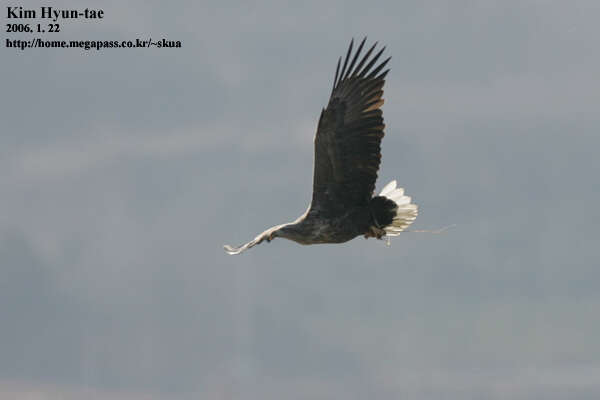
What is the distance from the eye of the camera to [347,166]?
51.2 feet

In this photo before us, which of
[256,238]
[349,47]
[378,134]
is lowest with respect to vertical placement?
[256,238]

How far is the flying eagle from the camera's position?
613 inches

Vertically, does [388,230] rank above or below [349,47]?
below

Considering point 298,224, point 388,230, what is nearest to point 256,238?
point 298,224

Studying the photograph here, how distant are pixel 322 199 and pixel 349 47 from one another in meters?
2.06

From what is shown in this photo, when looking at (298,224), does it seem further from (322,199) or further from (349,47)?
(349,47)

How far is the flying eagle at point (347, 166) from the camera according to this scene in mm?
A: 15562

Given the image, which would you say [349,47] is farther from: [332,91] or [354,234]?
[354,234]

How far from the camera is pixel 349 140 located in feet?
51.1

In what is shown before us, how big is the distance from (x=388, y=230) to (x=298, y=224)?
1.31 metres

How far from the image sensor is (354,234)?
52.4 feet

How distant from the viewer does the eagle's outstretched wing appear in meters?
15.6

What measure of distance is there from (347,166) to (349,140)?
0.35m

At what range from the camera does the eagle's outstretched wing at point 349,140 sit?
51.1 feet
